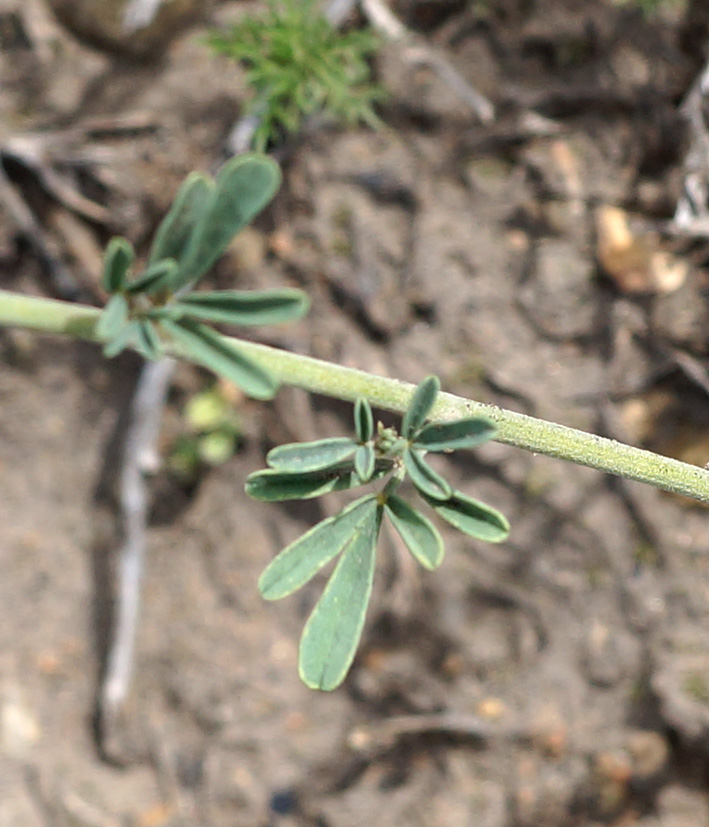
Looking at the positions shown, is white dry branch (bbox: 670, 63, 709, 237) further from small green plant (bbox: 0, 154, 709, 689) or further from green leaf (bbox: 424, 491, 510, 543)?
green leaf (bbox: 424, 491, 510, 543)

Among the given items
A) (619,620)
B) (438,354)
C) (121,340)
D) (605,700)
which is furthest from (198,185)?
(605,700)

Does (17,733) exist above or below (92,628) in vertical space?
below

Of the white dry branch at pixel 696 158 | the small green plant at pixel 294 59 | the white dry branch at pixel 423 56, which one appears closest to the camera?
the white dry branch at pixel 696 158

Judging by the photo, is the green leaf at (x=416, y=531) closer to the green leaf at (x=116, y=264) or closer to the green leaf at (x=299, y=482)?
the green leaf at (x=299, y=482)

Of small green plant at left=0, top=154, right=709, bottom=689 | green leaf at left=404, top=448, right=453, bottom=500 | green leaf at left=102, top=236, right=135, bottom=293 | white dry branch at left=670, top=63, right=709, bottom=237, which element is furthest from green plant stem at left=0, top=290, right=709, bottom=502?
white dry branch at left=670, top=63, right=709, bottom=237

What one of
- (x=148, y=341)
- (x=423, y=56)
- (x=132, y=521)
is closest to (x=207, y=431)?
(x=132, y=521)

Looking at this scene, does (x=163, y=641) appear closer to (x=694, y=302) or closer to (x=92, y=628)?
(x=92, y=628)

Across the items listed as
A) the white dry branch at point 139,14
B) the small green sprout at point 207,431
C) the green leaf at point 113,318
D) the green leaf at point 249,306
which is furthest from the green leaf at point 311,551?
the white dry branch at point 139,14
